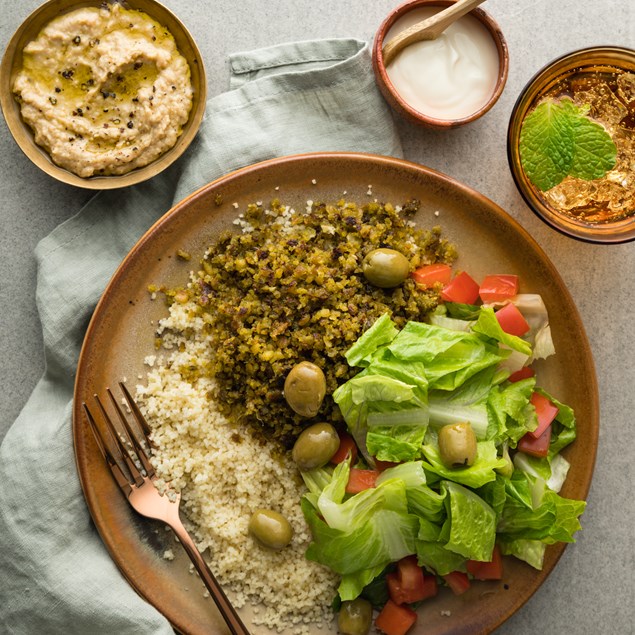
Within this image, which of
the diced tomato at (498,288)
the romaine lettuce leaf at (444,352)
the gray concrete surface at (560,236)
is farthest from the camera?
the gray concrete surface at (560,236)

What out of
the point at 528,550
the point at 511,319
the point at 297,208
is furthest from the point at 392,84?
the point at 528,550

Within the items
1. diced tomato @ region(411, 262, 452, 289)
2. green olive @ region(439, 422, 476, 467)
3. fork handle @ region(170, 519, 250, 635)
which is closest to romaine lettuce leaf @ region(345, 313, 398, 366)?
diced tomato @ region(411, 262, 452, 289)

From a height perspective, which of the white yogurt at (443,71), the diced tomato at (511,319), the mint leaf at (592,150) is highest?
the white yogurt at (443,71)

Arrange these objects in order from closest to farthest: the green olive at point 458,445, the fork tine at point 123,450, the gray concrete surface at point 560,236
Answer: the green olive at point 458,445
the fork tine at point 123,450
the gray concrete surface at point 560,236

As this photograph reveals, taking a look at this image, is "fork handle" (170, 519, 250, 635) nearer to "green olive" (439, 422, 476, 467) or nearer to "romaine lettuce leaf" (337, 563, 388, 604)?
"romaine lettuce leaf" (337, 563, 388, 604)

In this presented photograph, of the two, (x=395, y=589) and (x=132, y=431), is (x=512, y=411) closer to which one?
(x=395, y=589)

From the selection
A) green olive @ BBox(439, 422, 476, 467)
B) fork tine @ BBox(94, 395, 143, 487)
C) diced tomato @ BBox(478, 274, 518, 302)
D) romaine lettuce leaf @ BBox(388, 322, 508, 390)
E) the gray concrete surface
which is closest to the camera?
green olive @ BBox(439, 422, 476, 467)

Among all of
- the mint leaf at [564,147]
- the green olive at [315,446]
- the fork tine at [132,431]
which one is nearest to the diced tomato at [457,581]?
the green olive at [315,446]

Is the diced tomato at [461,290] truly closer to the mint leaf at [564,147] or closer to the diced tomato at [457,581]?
the mint leaf at [564,147]
